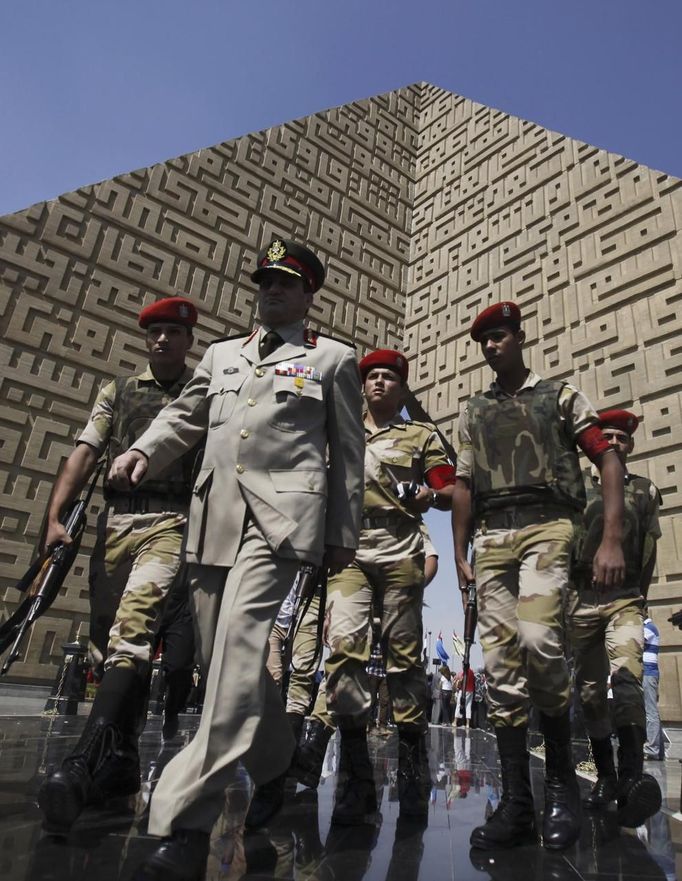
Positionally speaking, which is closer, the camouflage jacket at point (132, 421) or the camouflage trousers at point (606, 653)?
the camouflage jacket at point (132, 421)

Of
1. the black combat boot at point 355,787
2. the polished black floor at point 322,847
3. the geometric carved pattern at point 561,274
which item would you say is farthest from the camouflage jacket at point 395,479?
the geometric carved pattern at point 561,274

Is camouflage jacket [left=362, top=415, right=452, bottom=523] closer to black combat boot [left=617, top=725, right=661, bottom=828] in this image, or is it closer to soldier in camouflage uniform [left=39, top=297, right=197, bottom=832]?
soldier in camouflage uniform [left=39, top=297, right=197, bottom=832]

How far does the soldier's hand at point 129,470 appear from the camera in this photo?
1.39 m

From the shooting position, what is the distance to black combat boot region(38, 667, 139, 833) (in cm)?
130

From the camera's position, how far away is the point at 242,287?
28.2 feet

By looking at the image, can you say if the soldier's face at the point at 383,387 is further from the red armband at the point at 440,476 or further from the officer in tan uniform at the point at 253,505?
the officer in tan uniform at the point at 253,505

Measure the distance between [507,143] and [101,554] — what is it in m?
9.92

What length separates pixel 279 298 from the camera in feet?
5.13

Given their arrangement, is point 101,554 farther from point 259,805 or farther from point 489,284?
point 489,284

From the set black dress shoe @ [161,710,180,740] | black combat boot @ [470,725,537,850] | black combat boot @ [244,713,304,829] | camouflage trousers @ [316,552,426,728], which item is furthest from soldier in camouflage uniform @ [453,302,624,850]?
black dress shoe @ [161,710,180,740]

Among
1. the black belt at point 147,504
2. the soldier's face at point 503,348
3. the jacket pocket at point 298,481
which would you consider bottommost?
the jacket pocket at point 298,481

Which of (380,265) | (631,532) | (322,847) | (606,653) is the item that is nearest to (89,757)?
(322,847)

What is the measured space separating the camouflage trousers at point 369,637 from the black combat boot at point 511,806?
33 cm

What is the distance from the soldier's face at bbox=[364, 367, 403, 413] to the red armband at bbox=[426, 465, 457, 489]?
0.31 metres
